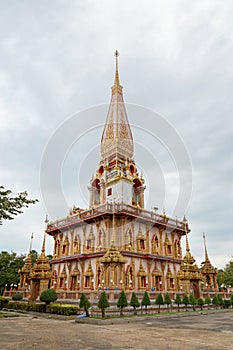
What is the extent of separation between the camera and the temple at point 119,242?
28.2m

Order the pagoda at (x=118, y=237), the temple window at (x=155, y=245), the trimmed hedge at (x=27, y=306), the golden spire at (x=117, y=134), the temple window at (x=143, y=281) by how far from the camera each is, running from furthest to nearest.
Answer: the golden spire at (x=117, y=134) → the temple window at (x=155, y=245) → the temple window at (x=143, y=281) → the pagoda at (x=118, y=237) → the trimmed hedge at (x=27, y=306)

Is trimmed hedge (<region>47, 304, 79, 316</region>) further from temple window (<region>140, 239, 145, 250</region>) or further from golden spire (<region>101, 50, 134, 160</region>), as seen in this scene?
golden spire (<region>101, 50, 134, 160</region>)

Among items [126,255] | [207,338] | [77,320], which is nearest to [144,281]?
[126,255]

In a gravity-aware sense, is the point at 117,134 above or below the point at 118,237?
above

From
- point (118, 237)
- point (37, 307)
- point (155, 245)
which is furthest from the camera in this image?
point (155, 245)

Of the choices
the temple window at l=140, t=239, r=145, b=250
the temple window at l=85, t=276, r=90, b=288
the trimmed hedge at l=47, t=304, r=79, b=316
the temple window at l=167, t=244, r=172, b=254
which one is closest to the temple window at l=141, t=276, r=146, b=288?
the temple window at l=140, t=239, r=145, b=250

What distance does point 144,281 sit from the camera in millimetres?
29578

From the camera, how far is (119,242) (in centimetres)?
2889

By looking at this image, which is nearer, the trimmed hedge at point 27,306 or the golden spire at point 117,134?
the trimmed hedge at point 27,306

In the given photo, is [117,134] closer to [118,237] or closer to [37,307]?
[118,237]

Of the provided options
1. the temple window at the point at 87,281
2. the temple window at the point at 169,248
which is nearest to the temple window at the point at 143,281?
the temple window at the point at 87,281

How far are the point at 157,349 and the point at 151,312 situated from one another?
44.3 ft

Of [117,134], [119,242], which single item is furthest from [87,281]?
[117,134]

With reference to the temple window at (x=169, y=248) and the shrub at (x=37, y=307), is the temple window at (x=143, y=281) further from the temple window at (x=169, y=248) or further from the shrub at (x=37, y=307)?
the shrub at (x=37, y=307)
